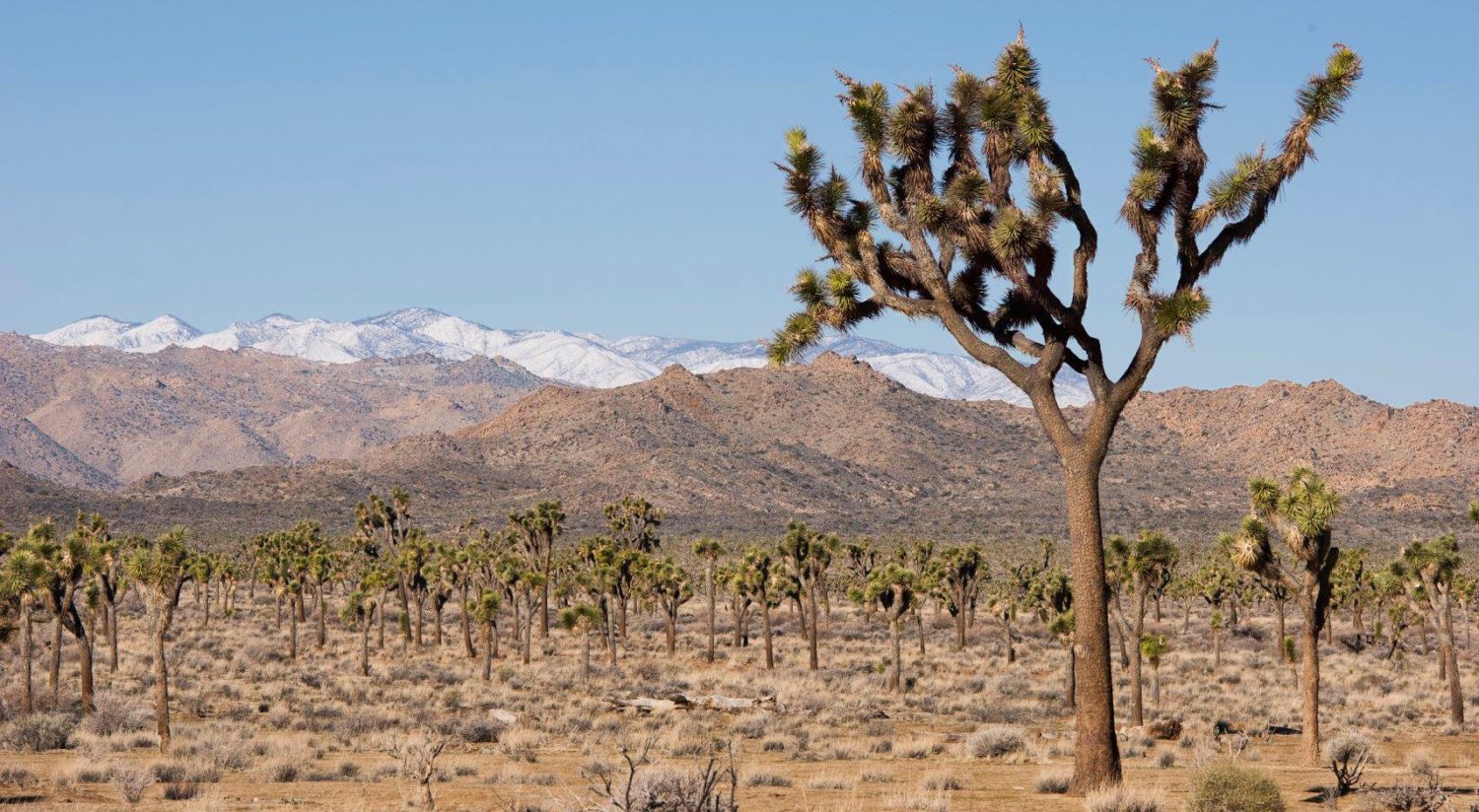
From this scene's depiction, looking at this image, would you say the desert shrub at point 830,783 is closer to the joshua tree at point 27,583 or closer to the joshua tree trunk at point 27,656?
the joshua tree trunk at point 27,656

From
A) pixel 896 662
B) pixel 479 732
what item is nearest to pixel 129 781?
pixel 479 732

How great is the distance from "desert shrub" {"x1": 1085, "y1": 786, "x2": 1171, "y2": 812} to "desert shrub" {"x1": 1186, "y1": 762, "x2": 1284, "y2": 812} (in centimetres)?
39

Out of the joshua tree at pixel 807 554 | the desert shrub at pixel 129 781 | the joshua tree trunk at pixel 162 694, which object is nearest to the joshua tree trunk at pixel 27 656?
the joshua tree trunk at pixel 162 694

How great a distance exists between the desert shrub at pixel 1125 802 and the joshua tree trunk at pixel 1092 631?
915 mm

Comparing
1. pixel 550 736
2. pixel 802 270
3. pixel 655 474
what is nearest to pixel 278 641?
pixel 550 736

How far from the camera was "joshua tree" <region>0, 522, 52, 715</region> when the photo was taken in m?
31.8

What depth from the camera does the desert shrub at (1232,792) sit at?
14797 mm

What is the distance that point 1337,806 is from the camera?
16.6 meters

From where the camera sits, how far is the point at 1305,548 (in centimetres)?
2406

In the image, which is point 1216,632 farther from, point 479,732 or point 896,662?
point 479,732

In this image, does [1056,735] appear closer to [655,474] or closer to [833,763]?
[833,763]

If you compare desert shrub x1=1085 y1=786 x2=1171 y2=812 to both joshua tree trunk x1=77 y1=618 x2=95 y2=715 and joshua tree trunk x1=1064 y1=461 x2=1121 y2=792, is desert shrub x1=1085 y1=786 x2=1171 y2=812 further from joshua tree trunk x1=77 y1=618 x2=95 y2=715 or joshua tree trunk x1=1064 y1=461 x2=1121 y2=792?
joshua tree trunk x1=77 y1=618 x2=95 y2=715

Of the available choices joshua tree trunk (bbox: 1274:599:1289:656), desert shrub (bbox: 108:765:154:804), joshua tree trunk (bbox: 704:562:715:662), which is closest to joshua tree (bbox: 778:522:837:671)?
joshua tree trunk (bbox: 704:562:715:662)

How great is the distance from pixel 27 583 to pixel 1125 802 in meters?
26.5
